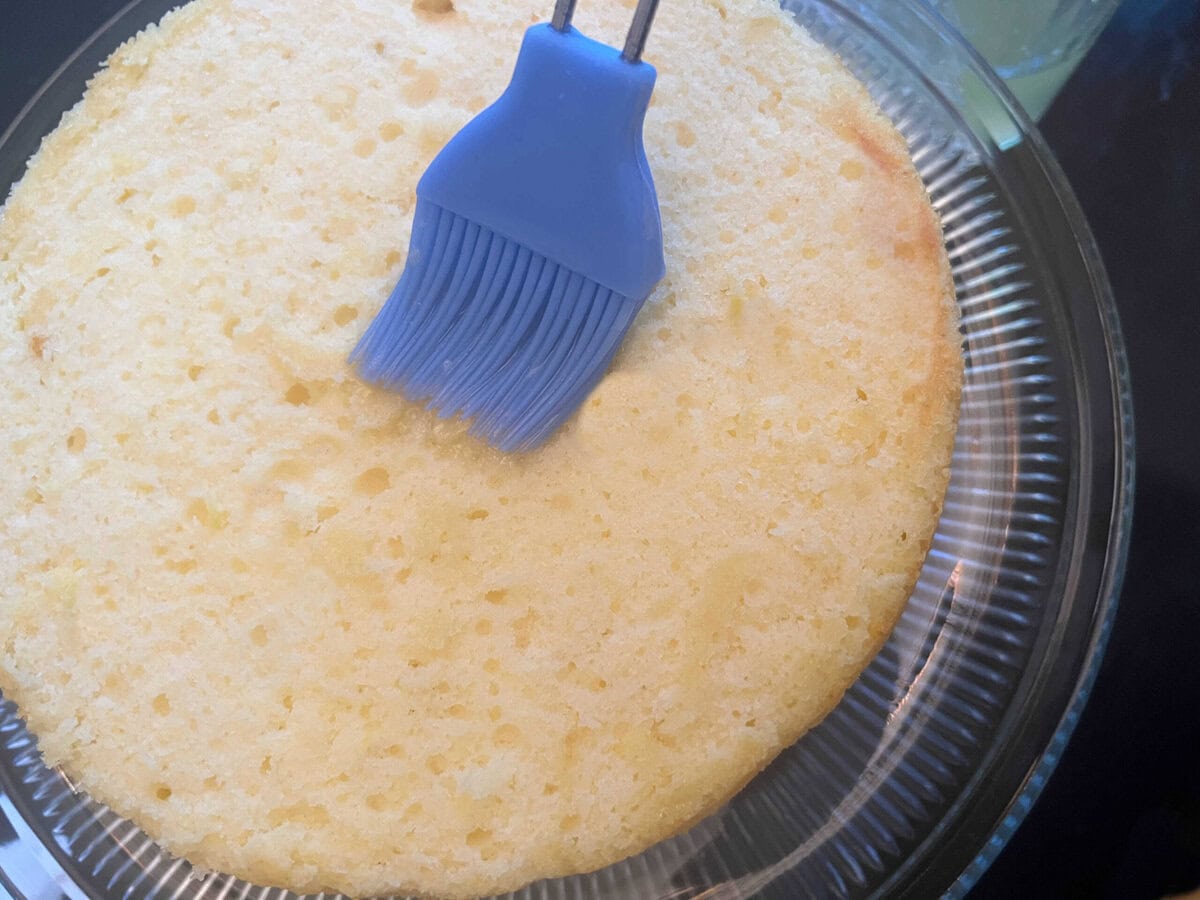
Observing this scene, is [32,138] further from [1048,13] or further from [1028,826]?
[1028,826]

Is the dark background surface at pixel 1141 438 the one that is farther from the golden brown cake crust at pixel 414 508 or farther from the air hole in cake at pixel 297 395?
the air hole in cake at pixel 297 395

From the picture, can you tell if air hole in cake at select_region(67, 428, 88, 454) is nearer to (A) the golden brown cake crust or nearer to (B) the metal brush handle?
(A) the golden brown cake crust

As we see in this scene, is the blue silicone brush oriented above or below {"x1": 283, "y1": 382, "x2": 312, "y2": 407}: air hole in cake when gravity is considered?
above

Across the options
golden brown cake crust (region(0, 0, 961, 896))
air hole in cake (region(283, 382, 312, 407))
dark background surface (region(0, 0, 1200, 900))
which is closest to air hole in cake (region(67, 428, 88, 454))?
golden brown cake crust (region(0, 0, 961, 896))

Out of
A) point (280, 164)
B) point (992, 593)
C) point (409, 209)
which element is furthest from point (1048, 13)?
point (280, 164)

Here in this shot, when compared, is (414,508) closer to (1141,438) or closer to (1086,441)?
(1086,441)

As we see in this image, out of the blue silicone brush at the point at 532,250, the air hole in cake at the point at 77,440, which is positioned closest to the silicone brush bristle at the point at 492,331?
the blue silicone brush at the point at 532,250

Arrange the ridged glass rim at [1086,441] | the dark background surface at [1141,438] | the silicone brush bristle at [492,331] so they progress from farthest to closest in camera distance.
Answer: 1. the dark background surface at [1141,438]
2. the ridged glass rim at [1086,441]
3. the silicone brush bristle at [492,331]
